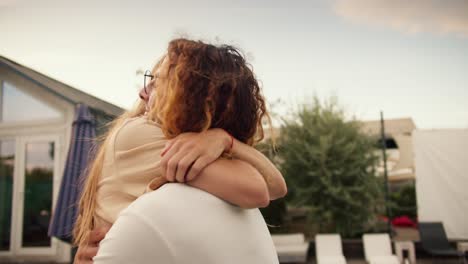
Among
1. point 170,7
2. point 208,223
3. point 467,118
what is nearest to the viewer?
point 208,223

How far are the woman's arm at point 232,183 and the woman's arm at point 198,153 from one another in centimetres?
1

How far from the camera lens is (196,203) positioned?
0.77 metres

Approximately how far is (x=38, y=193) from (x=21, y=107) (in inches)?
93.4

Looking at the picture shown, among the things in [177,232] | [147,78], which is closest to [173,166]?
[177,232]

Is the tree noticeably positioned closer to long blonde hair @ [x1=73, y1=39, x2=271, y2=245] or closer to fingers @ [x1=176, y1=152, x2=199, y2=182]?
long blonde hair @ [x1=73, y1=39, x2=271, y2=245]

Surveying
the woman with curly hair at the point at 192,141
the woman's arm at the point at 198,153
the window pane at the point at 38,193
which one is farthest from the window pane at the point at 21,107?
the woman's arm at the point at 198,153

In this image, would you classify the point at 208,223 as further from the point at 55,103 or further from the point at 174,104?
the point at 55,103

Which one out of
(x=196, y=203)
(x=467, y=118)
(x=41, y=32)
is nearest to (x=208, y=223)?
(x=196, y=203)

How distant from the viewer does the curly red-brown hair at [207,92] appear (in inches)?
34.6

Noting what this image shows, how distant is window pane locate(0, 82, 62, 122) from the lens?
11352mm

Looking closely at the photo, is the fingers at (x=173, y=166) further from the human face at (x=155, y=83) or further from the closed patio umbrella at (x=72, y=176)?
the closed patio umbrella at (x=72, y=176)

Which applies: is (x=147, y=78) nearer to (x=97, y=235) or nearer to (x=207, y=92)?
(x=207, y=92)

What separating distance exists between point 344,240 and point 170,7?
7.39m

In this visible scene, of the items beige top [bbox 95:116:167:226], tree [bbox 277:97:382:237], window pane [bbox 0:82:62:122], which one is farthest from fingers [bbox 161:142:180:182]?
tree [bbox 277:97:382:237]
